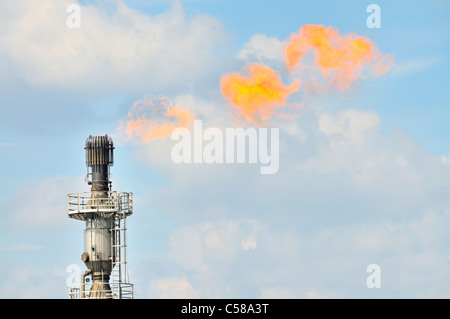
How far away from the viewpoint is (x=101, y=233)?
399 feet

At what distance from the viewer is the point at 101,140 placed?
123m
